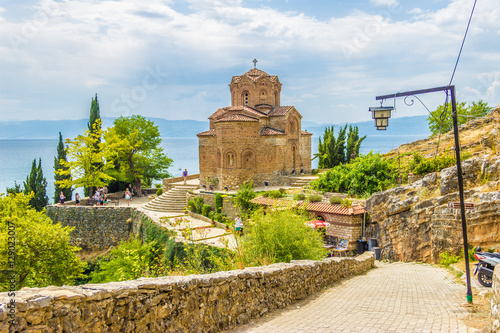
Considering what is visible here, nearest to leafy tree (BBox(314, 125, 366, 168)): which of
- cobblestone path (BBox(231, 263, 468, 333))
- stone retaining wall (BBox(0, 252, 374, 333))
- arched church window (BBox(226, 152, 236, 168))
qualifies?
arched church window (BBox(226, 152, 236, 168))

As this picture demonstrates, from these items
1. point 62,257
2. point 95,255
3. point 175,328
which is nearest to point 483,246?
point 175,328

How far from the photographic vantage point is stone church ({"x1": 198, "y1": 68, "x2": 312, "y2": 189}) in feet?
93.0

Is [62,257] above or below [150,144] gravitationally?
below

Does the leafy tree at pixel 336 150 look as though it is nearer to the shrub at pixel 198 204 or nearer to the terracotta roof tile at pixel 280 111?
the terracotta roof tile at pixel 280 111

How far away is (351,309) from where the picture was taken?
24.2 ft

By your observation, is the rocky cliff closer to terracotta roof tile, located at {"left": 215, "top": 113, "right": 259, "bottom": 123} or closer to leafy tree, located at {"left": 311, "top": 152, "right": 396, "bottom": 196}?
leafy tree, located at {"left": 311, "top": 152, "right": 396, "bottom": 196}

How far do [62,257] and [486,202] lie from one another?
1734 centimetres

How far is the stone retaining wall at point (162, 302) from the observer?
146 inches

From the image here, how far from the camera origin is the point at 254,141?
1139 inches

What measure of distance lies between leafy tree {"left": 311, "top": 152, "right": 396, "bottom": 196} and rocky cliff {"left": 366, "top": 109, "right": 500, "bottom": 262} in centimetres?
315

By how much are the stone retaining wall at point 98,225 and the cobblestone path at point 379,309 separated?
22182 millimetres

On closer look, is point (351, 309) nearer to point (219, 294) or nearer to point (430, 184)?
point (219, 294)

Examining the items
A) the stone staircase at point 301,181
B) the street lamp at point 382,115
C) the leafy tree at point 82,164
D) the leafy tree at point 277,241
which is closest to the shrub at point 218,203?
the stone staircase at point 301,181

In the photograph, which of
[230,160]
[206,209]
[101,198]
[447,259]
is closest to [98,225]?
[101,198]
